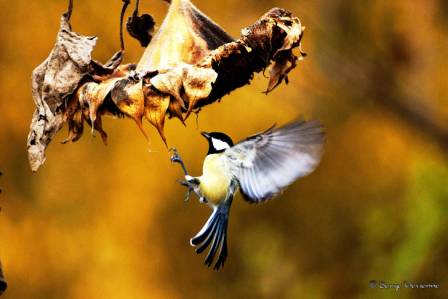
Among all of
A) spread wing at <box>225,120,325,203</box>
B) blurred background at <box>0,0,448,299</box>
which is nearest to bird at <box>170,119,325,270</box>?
spread wing at <box>225,120,325,203</box>

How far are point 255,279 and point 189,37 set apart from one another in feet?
8.91

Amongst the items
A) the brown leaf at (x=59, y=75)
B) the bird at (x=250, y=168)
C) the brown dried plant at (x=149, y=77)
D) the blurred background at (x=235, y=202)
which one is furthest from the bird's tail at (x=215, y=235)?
the blurred background at (x=235, y=202)

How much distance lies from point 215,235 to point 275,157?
33cm

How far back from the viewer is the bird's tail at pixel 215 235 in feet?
8.59

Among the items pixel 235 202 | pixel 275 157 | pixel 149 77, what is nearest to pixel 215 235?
pixel 275 157

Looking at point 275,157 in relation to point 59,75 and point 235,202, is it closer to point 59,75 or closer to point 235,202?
point 59,75

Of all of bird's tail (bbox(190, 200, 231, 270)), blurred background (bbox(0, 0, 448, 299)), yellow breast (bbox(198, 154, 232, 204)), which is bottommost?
bird's tail (bbox(190, 200, 231, 270))

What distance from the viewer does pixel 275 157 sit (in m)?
2.48

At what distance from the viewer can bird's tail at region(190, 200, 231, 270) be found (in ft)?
8.59

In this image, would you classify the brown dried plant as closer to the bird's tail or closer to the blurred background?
the bird's tail

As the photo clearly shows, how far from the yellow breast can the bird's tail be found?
0.21 feet

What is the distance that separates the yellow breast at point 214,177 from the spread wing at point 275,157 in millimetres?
28

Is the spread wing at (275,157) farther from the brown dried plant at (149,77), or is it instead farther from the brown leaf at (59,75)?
the brown leaf at (59,75)

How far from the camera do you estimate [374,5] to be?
15.7 feet
